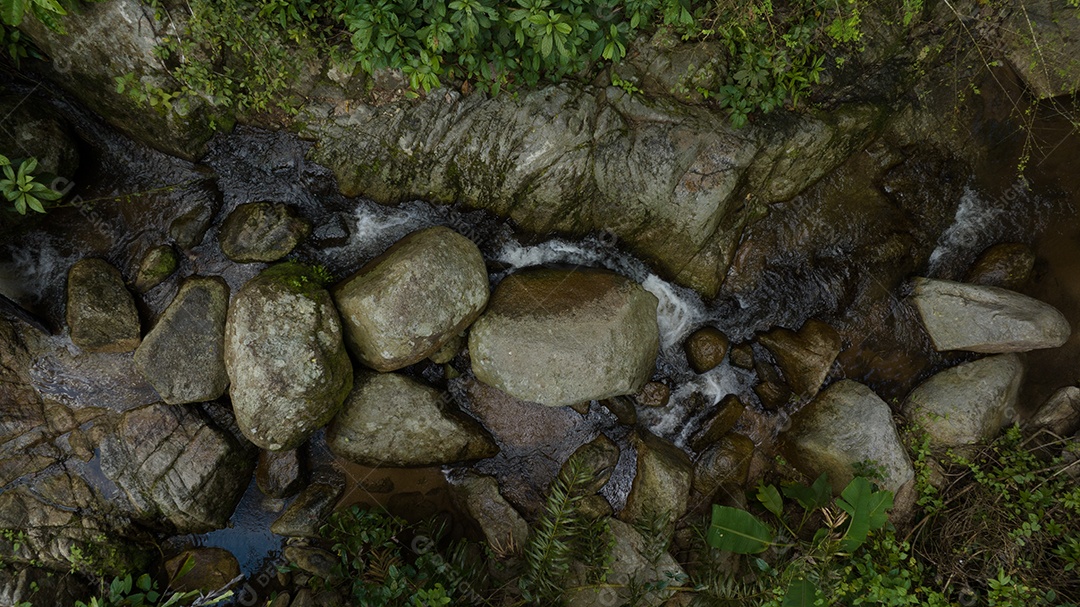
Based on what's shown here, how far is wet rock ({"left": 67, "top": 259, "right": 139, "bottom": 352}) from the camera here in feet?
17.6

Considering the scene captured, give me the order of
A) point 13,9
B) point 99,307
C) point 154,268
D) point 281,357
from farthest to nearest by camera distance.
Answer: point 154,268 → point 99,307 → point 281,357 → point 13,9

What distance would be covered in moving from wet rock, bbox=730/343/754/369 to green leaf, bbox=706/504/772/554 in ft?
5.96

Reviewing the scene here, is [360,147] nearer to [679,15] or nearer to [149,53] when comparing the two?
[149,53]

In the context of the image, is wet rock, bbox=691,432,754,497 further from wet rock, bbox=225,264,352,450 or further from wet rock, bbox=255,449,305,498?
wet rock, bbox=255,449,305,498

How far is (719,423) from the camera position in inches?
246

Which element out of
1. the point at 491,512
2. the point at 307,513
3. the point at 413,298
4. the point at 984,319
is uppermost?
the point at 413,298

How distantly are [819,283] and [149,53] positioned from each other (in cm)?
710

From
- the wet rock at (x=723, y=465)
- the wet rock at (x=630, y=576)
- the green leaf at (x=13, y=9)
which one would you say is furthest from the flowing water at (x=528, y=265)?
the green leaf at (x=13, y=9)

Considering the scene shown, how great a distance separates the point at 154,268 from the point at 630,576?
5.72 m

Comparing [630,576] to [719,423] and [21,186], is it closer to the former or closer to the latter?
[719,423]

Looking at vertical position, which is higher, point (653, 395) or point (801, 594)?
point (653, 395)

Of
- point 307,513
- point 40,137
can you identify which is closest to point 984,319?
point 307,513

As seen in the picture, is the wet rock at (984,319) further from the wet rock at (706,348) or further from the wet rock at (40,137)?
the wet rock at (40,137)

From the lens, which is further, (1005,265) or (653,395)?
(653,395)
